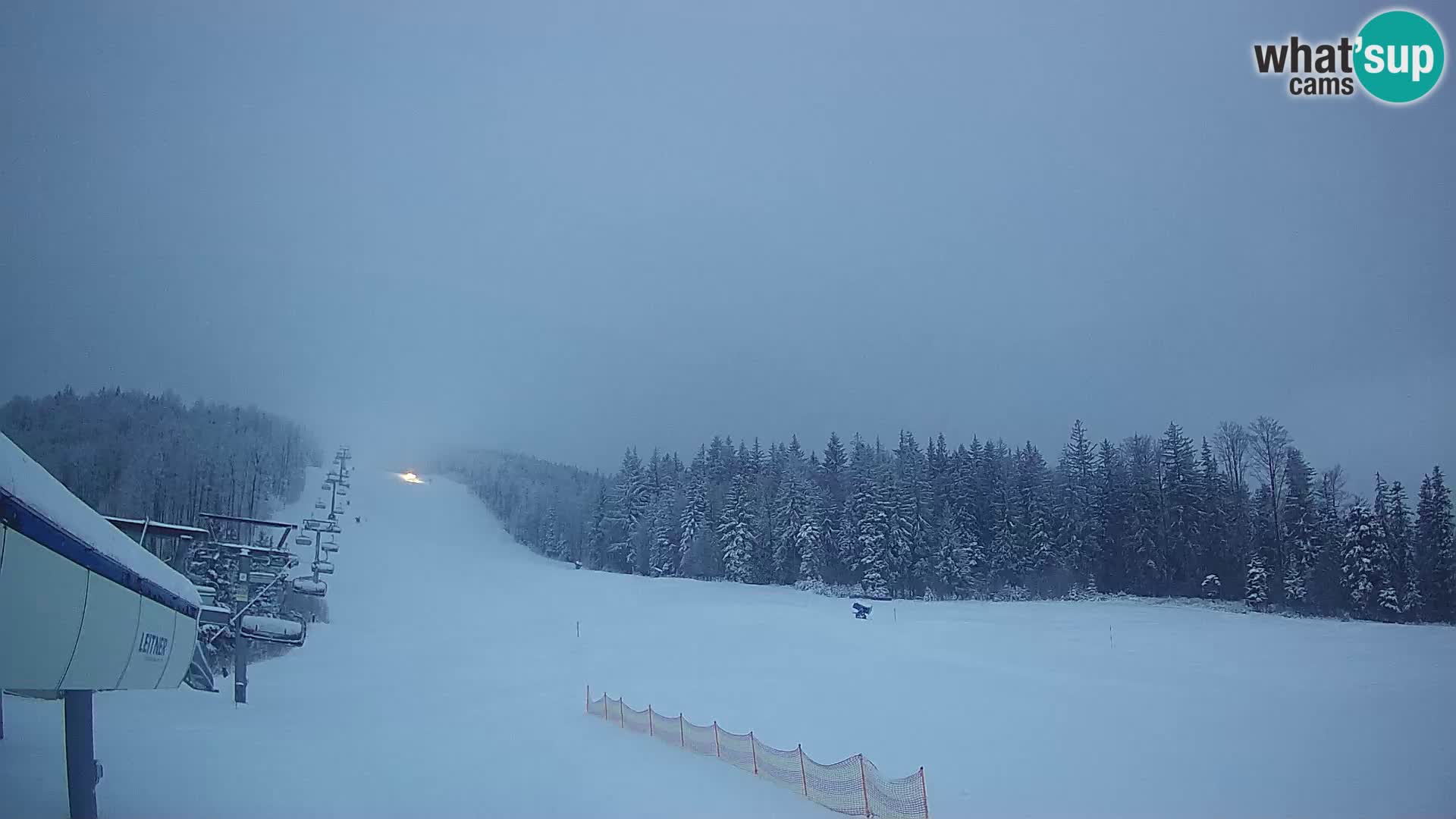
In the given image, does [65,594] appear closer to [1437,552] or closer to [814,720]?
[814,720]

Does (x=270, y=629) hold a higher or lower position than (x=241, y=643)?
higher

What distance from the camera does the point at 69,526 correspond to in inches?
198

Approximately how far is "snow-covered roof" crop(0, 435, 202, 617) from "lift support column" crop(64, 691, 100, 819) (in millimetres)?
1456

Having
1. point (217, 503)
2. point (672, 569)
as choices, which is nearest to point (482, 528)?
point (672, 569)

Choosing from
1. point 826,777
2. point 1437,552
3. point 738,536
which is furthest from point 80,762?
point 738,536

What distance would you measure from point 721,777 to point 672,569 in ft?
158

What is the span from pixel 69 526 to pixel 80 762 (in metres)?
3.67

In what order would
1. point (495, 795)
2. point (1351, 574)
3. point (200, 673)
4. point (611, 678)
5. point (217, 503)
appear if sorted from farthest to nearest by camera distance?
point (1351, 574) → point (611, 678) → point (217, 503) → point (200, 673) → point (495, 795)

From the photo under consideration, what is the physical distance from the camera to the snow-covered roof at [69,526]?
448 cm

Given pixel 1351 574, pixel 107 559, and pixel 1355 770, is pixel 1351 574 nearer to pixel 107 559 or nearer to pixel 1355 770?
pixel 1355 770

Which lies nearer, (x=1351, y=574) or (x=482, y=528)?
(x=1351, y=574)

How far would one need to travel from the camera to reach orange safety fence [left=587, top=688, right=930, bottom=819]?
1109cm

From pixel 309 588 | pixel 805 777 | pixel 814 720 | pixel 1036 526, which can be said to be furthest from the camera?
pixel 1036 526

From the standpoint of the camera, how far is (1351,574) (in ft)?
96.6
